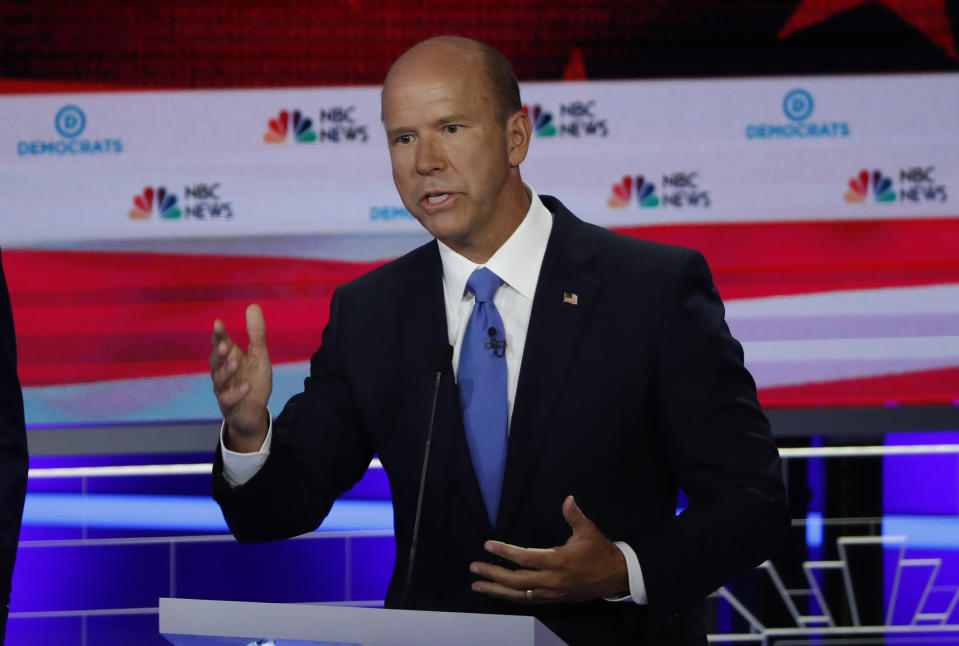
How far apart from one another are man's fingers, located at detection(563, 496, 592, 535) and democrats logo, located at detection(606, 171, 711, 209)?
208 centimetres

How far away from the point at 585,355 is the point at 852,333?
6.09 feet

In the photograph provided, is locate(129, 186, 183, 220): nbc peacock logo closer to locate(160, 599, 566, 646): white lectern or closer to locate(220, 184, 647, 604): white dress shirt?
locate(220, 184, 647, 604): white dress shirt

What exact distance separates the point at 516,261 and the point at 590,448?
37cm

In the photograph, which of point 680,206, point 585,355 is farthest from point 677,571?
point 680,206

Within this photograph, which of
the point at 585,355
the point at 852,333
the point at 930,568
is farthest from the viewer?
the point at 930,568

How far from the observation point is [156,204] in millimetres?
3537

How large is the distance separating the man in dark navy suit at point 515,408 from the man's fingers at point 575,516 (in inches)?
5.7

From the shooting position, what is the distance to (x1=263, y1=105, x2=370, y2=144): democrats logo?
3.56 meters

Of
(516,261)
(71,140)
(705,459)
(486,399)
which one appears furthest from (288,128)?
(705,459)

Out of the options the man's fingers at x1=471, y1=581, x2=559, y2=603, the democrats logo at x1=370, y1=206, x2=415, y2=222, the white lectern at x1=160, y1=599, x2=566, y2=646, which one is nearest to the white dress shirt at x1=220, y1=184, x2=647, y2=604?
the man's fingers at x1=471, y1=581, x2=559, y2=603

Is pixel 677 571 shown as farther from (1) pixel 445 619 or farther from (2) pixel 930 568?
(2) pixel 930 568

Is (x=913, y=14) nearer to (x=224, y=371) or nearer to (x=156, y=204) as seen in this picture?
(x=156, y=204)

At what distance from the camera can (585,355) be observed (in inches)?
76.2

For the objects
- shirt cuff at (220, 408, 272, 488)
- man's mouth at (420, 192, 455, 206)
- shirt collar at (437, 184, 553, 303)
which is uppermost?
man's mouth at (420, 192, 455, 206)
